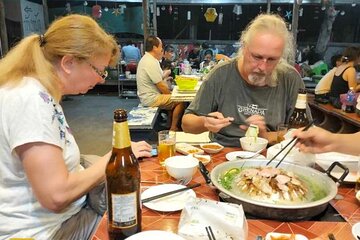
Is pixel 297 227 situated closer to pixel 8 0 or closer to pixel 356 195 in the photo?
pixel 356 195

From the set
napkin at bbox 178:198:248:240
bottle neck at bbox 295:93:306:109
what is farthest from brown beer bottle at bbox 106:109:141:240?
bottle neck at bbox 295:93:306:109

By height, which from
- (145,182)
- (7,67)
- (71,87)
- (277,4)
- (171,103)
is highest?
(277,4)

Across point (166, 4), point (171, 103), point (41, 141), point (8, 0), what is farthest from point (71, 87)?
point (8, 0)

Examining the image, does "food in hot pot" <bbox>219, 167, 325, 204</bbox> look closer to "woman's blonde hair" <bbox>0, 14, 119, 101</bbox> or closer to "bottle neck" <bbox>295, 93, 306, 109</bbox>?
"bottle neck" <bbox>295, 93, 306, 109</bbox>

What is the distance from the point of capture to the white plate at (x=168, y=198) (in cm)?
105

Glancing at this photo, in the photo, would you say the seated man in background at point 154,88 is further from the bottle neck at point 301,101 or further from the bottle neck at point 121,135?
the bottle neck at point 121,135

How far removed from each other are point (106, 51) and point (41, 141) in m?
0.55

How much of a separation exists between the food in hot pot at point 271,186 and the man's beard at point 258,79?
2.83 ft

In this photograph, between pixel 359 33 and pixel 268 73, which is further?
pixel 359 33

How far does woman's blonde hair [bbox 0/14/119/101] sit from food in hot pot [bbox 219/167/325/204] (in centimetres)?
74

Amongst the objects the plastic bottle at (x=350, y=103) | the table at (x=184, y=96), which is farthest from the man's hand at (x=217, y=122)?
the plastic bottle at (x=350, y=103)

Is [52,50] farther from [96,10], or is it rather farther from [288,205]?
[96,10]

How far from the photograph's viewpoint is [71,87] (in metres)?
1.41

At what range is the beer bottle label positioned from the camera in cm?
85
